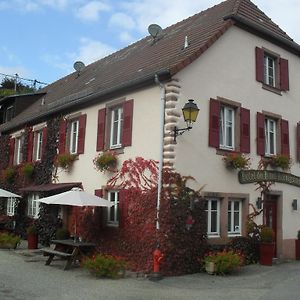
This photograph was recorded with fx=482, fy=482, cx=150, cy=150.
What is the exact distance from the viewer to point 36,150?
20.1 metres

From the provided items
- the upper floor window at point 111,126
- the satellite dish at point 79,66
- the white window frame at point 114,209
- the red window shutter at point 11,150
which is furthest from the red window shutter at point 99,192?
the satellite dish at point 79,66

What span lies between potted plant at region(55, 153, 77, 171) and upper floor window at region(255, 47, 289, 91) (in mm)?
6961

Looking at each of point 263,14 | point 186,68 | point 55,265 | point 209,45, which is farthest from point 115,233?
point 263,14

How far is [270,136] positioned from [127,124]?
5.01m

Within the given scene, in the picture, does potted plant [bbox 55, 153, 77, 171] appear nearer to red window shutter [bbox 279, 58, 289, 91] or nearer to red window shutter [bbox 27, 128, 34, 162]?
red window shutter [bbox 27, 128, 34, 162]

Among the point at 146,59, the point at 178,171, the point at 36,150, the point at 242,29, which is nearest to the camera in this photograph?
the point at 178,171

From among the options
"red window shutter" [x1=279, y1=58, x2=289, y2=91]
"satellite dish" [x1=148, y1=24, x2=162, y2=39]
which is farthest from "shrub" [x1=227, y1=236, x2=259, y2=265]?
"satellite dish" [x1=148, y1=24, x2=162, y2=39]

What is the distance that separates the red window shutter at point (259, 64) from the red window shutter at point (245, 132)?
1.46 m

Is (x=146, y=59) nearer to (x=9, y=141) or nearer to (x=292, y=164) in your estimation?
(x=292, y=164)

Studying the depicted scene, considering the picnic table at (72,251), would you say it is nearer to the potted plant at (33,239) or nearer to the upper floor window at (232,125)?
the potted plant at (33,239)

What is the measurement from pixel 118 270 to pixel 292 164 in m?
7.64

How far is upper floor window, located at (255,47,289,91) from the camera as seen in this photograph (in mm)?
15894

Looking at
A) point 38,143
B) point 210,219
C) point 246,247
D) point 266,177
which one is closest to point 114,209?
point 210,219

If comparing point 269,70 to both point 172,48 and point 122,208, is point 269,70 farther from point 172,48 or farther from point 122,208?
point 122,208
